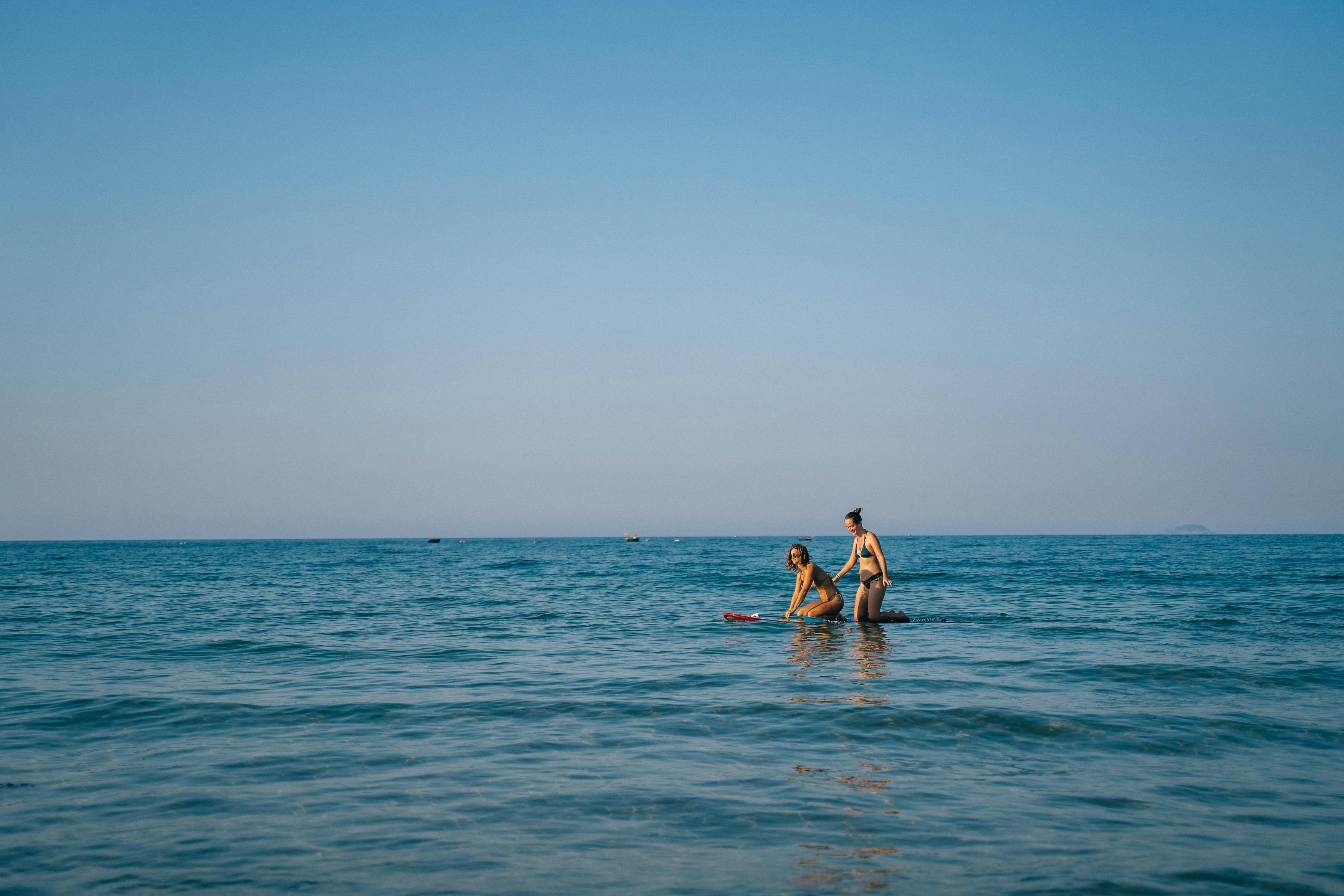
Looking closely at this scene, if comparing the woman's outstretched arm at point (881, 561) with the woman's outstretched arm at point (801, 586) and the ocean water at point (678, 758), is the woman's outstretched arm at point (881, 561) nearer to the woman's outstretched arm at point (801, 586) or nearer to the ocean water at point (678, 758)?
the ocean water at point (678, 758)

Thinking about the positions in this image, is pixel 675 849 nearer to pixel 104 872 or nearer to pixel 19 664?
pixel 104 872

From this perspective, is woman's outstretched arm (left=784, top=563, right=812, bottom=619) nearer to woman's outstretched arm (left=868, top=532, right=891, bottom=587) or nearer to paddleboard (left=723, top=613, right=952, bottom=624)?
paddleboard (left=723, top=613, right=952, bottom=624)

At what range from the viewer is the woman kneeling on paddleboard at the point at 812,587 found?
61.2ft

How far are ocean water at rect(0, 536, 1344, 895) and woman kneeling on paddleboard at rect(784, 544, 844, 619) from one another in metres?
0.47

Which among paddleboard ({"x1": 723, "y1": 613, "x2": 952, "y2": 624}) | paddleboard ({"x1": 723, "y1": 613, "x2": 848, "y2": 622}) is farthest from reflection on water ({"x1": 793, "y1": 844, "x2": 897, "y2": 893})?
paddleboard ({"x1": 723, "y1": 613, "x2": 848, "y2": 622})

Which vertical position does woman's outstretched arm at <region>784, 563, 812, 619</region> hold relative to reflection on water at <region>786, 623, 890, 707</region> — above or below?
above

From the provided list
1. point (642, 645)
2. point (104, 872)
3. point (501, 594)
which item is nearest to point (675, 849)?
point (104, 872)

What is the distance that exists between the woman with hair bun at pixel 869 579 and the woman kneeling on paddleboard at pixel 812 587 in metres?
0.31

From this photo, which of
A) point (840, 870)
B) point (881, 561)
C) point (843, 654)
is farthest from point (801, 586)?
point (840, 870)

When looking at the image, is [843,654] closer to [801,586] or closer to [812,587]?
[801,586]

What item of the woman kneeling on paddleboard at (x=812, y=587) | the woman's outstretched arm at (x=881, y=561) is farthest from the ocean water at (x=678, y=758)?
the woman's outstretched arm at (x=881, y=561)

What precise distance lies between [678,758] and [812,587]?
11028mm

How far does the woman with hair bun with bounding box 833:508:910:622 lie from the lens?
18.1 m

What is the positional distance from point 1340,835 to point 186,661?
1615 cm
